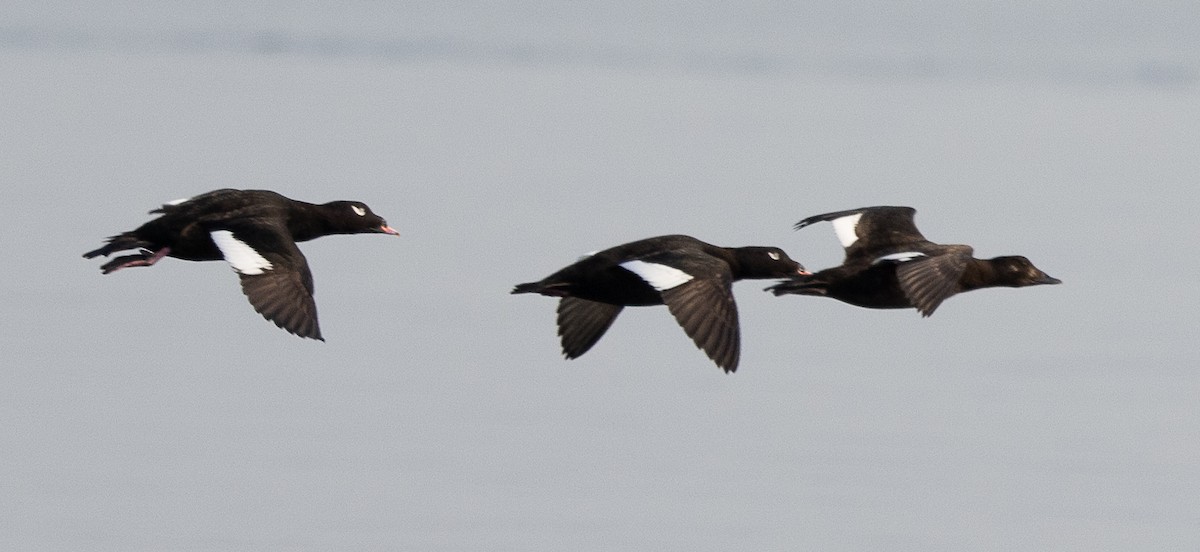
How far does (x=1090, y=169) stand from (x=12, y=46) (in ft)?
85.8

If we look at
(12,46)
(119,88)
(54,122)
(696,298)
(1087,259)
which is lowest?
(696,298)

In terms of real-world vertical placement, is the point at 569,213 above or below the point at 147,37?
below

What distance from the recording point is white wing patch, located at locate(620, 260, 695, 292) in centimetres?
1145

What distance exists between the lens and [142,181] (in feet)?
82.1

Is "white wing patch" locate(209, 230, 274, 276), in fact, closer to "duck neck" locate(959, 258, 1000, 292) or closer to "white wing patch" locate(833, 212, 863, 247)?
"white wing patch" locate(833, 212, 863, 247)

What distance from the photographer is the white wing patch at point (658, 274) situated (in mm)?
11453

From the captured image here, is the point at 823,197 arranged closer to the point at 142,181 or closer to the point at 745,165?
the point at 745,165

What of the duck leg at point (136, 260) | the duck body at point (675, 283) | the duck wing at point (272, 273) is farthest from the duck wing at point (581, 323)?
the duck leg at point (136, 260)

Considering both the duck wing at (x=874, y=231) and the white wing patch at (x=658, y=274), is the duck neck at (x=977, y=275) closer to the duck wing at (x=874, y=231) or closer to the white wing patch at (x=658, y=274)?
the duck wing at (x=874, y=231)

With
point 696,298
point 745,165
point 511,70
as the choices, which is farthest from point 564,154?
point 511,70

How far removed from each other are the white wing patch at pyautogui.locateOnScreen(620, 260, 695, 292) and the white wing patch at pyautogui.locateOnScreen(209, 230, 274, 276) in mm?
1664

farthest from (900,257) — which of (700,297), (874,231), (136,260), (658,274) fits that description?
(136,260)

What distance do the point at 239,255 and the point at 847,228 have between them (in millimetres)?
3368

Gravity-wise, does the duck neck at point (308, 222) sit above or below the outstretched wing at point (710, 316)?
above
